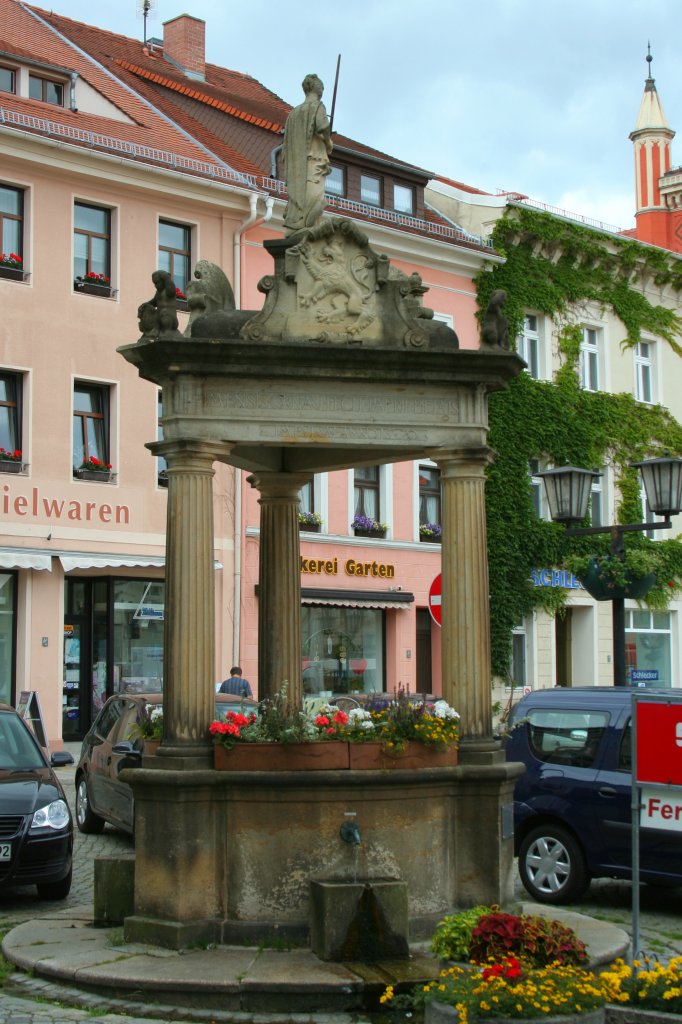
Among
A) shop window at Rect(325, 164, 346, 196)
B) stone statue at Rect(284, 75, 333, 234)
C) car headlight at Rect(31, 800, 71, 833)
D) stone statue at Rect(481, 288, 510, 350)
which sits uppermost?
shop window at Rect(325, 164, 346, 196)

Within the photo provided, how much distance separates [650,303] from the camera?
4000 centimetres

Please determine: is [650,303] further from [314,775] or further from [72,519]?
[314,775]

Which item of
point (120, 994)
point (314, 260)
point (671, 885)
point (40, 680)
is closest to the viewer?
point (120, 994)

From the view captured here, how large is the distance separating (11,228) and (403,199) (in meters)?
11.4

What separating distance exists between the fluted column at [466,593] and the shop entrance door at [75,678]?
17.4m

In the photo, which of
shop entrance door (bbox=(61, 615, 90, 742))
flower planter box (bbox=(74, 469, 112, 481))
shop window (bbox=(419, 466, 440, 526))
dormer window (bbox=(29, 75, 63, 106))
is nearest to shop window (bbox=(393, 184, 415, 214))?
shop window (bbox=(419, 466, 440, 526))

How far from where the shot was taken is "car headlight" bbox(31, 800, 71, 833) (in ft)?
38.4

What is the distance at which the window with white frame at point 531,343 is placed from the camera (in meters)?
35.9

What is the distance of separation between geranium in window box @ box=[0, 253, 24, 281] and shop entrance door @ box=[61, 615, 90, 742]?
6091 mm

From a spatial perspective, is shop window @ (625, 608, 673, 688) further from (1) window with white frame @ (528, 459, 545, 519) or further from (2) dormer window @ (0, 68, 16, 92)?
(2) dormer window @ (0, 68, 16, 92)

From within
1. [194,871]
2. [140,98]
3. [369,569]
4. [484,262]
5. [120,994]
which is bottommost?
[120,994]

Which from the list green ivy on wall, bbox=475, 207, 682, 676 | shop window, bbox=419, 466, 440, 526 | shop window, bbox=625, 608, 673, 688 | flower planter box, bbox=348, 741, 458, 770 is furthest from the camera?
shop window, bbox=625, 608, 673, 688

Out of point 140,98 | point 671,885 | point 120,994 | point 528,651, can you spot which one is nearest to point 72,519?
point 140,98

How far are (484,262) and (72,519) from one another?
43.7ft
